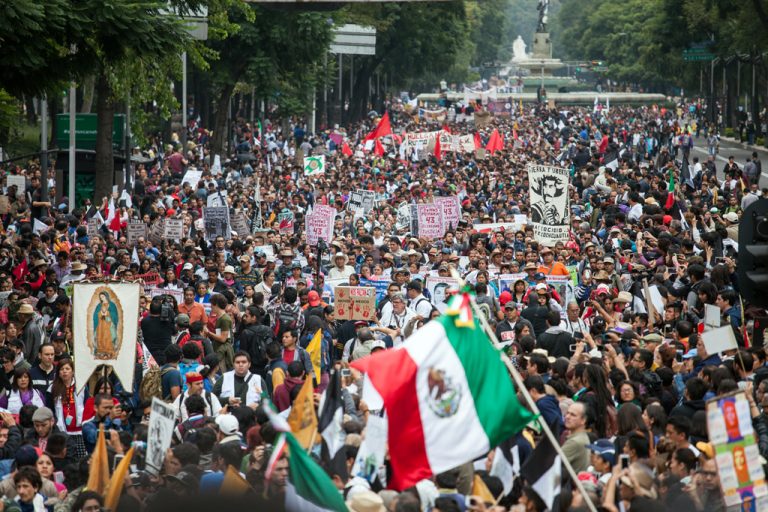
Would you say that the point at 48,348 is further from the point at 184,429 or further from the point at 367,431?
the point at 367,431

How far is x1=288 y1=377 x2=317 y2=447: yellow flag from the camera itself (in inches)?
344

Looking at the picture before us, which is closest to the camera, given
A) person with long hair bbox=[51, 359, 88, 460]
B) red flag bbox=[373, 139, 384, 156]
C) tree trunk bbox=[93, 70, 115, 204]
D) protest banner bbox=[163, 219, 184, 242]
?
person with long hair bbox=[51, 359, 88, 460]

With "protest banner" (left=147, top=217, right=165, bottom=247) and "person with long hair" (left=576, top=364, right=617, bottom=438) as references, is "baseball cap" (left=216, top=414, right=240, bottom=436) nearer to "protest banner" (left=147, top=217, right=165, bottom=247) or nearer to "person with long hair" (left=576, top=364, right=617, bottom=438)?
"person with long hair" (left=576, top=364, right=617, bottom=438)

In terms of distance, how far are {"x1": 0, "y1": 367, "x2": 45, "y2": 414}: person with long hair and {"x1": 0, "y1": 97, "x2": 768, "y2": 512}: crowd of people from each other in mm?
18

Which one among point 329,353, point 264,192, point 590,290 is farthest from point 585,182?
point 329,353

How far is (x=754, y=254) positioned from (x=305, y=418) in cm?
376

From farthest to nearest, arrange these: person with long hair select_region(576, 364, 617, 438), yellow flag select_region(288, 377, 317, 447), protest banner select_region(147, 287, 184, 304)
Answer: protest banner select_region(147, 287, 184, 304), person with long hair select_region(576, 364, 617, 438), yellow flag select_region(288, 377, 317, 447)

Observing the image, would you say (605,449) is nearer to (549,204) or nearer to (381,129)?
(549,204)

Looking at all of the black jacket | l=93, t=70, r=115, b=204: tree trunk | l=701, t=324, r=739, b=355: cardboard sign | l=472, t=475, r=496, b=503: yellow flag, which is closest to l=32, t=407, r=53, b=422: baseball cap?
the black jacket

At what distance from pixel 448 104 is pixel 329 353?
81041 mm

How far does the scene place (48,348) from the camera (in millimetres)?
12797

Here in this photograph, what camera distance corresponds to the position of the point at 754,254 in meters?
10.8

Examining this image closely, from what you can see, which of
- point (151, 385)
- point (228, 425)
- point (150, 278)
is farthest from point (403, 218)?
point (228, 425)

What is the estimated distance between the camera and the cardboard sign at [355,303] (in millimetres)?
15656
